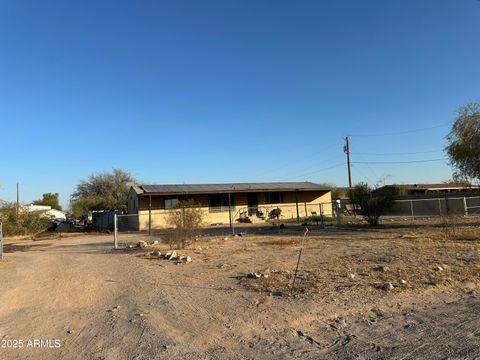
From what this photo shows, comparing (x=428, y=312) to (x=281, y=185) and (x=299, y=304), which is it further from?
(x=281, y=185)

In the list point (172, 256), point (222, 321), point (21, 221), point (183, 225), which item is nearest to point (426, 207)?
point (183, 225)

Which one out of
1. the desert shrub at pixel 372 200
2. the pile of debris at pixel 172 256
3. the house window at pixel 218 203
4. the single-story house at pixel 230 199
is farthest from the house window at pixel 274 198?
the pile of debris at pixel 172 256

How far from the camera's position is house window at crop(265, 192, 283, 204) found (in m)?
44.9

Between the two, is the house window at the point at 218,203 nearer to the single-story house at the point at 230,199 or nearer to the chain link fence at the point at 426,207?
the single-story house at the point at 230,199

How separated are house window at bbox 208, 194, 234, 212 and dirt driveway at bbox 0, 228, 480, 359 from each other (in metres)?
30.9

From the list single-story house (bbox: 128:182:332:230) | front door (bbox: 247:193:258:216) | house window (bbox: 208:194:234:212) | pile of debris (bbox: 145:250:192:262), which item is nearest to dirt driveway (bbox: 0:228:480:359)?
pile of debris (bbox: 145:250:192:262)

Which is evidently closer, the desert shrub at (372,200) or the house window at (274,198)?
the desert shrub at (372,200)

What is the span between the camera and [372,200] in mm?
26609

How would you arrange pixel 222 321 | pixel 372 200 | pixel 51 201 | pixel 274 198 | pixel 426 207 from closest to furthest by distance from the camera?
1. pixel 222 321
2. pixel 372 200
3. pixel 426 207
4. pixel 274 198
5. pixel 51 201

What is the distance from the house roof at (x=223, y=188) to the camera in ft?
131

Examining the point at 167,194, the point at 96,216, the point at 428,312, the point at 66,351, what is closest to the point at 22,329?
the point at 66,351

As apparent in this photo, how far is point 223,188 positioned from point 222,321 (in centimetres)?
3616

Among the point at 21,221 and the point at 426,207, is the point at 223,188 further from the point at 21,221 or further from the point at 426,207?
the point at 426,207

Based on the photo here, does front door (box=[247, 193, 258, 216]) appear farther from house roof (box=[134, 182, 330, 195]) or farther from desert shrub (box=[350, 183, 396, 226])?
desert shrub (box=[350, 183, 396, 226])
